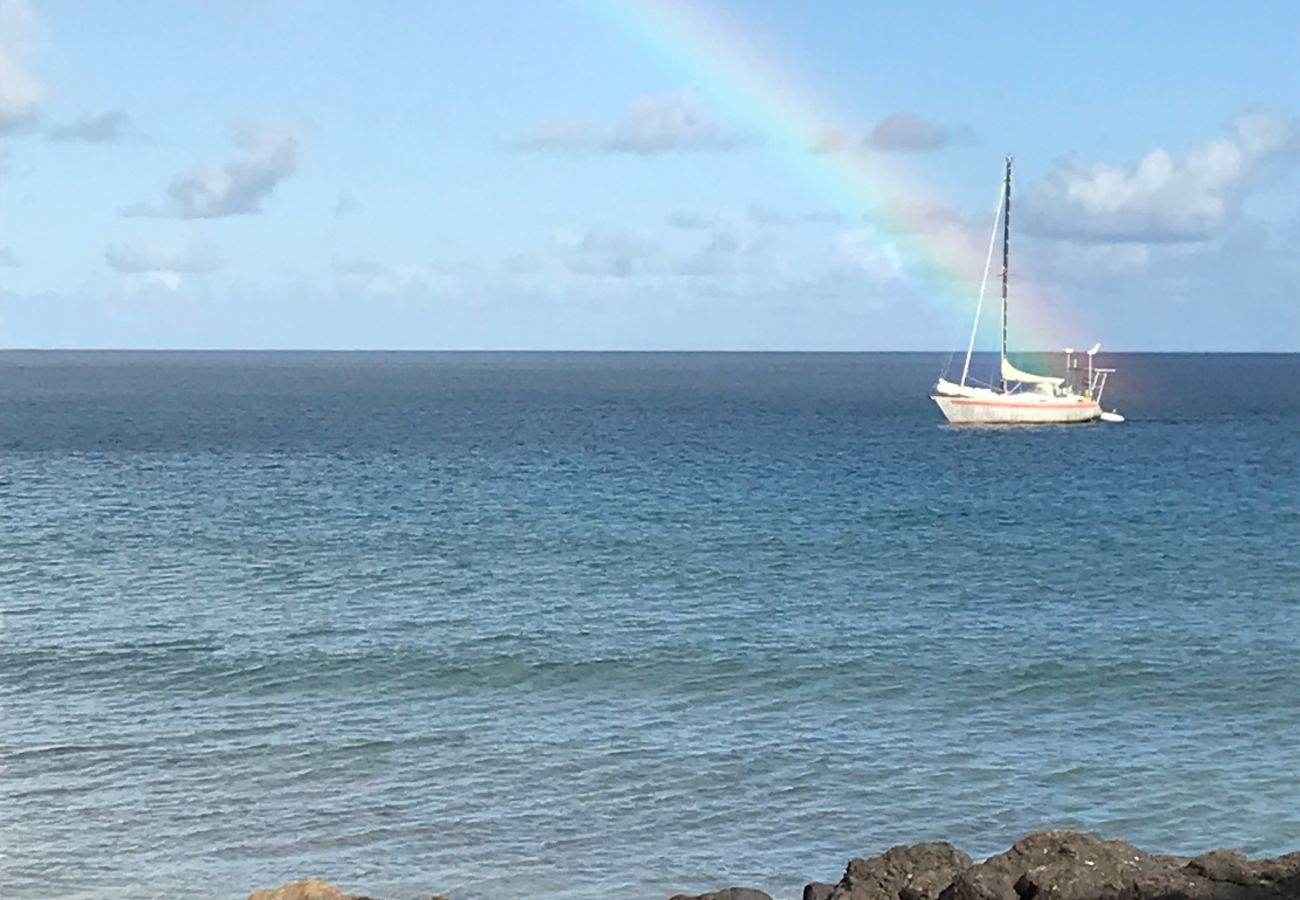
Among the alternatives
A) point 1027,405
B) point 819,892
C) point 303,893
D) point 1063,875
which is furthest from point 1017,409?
point 303,893

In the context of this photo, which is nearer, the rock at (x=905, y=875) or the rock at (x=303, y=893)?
the rock at (x=905, y=875)

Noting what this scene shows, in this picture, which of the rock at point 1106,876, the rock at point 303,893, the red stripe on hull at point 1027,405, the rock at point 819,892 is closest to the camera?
the rock at point 1106,876

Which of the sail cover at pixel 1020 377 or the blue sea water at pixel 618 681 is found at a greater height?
the sail cover at pixel 1020 377

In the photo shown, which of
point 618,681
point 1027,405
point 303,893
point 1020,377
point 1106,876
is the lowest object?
point 618,681

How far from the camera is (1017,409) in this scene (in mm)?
120875

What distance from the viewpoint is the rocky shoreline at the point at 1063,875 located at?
46.3 ft

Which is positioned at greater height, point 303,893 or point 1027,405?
point 1027,405

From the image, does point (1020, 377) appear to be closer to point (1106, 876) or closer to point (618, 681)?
point (618, 681)

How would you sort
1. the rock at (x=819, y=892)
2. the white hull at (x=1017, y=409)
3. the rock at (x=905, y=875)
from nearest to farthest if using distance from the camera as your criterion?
the rock at (x=905, y=875), the rock at (x=819, y=892), the white hull at (x=1017, y=409)

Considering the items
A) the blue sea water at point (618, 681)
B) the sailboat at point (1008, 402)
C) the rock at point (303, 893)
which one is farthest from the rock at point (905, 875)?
the sailboat at point (1008, 402)

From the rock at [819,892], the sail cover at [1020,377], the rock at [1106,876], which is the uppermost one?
the sail cover at [1020,377]

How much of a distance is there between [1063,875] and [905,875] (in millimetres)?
1417

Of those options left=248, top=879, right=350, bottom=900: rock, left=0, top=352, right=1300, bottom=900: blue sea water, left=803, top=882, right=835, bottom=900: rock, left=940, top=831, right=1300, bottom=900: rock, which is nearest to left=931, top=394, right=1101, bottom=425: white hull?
left=0, top=352, right=1300, bottom=900: blue sea water

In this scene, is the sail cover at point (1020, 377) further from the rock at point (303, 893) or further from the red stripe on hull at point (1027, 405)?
the rock at point (303, 893)
